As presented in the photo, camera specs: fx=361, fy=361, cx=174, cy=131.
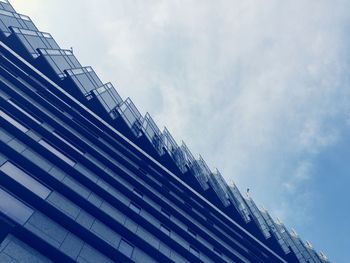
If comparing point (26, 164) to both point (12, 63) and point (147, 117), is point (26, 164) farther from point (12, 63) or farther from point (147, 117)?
point (147, 117)

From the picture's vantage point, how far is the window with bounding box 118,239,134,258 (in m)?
18.5

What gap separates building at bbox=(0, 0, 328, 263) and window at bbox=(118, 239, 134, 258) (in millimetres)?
74

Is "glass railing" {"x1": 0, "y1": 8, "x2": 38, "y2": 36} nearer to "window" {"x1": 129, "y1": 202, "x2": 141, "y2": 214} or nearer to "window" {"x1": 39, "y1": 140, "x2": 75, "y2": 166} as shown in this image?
"window" {"x1": 39, "y1": 140, "x2": 75, "y2": 166}

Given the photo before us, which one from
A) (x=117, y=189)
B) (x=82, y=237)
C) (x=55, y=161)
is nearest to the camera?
(x=82, y=237)

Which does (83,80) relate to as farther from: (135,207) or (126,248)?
(126,248)

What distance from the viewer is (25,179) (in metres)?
17.2

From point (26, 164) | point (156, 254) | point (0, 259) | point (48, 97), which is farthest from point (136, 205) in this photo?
point (0, 259)

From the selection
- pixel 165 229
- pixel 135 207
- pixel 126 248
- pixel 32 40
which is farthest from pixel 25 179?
pixel 32 40

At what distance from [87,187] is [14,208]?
5.94 meters

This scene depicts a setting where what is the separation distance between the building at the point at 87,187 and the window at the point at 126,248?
0.07 metres

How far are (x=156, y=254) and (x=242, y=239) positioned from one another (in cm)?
1327

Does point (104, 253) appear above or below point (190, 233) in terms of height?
below

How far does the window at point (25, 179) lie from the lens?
54.6 feet

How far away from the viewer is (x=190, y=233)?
26.0 meters
